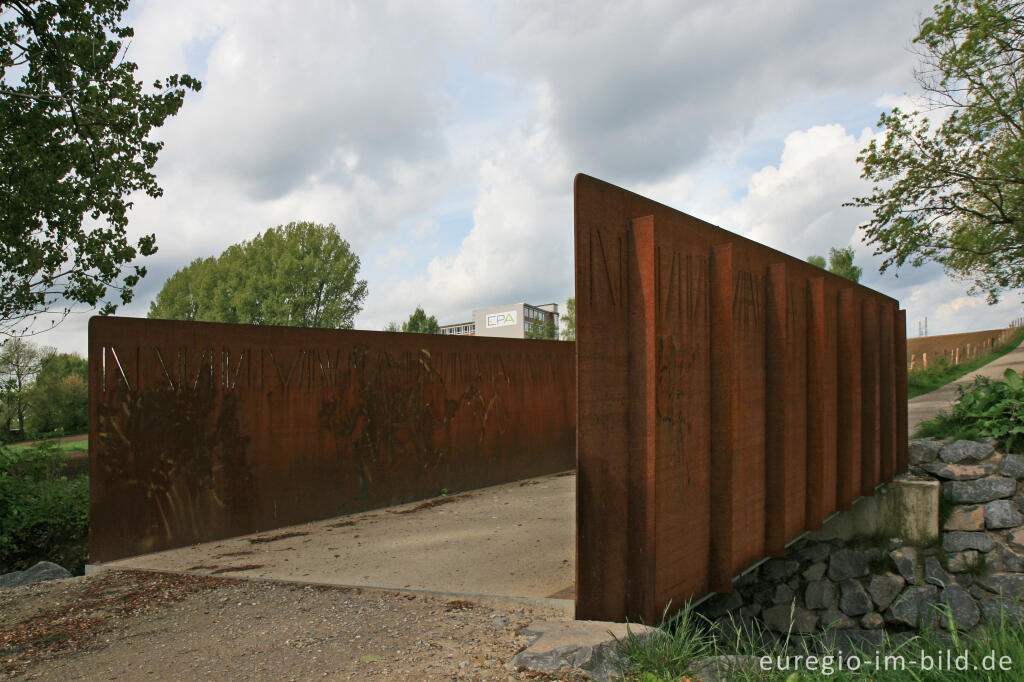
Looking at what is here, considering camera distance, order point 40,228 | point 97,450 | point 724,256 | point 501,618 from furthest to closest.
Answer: point 40,228
point 97,450
point 724,256
point 501,618

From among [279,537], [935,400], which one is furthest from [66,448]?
[935,400]

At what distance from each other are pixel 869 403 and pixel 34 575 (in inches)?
404

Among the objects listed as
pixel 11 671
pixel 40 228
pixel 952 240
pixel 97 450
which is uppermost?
pixel 952 240

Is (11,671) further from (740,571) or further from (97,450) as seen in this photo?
(740,571)

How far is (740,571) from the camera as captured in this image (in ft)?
16.7

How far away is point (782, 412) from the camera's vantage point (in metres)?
5.63

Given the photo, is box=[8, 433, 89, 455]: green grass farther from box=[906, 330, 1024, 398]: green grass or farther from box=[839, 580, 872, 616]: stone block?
box=[906, 330, 1024, 398]: green grass

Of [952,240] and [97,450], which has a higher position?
[952,240]

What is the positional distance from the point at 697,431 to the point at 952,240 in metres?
18.0

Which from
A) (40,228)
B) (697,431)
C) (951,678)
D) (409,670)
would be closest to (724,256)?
(697,431)

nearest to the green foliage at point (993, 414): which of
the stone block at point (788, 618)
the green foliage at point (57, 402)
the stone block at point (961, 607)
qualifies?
the stone block at point (961, 607)

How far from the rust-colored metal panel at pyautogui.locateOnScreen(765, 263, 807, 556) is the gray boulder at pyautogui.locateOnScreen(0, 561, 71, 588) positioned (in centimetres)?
702

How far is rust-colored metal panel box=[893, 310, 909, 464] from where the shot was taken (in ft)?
32.3

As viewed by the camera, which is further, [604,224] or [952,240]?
[952,240]
